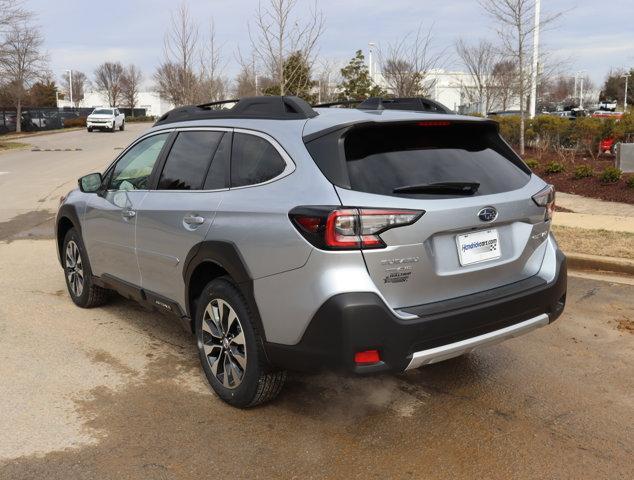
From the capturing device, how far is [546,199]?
3.74 metres

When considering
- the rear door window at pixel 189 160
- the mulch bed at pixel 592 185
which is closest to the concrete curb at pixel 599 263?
the mulch bed at pixel 592 185

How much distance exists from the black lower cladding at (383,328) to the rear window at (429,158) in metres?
0.57

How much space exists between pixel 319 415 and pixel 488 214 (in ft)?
4.91

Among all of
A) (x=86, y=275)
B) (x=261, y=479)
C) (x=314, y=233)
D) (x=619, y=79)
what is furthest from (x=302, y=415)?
(x=619, y=79)

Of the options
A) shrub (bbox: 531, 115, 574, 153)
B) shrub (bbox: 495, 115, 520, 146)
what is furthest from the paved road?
shrub (bbox: 495, 115, 520, 146)

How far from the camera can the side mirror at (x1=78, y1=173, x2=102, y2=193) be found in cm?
517

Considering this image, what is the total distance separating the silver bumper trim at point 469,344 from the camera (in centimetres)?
311

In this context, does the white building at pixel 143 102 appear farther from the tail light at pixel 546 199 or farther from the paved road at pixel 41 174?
the tail light at pixel 546 199

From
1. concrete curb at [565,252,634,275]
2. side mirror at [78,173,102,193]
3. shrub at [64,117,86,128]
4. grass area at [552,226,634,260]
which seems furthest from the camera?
shrub at [64,117,86,128]

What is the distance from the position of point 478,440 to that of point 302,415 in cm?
99

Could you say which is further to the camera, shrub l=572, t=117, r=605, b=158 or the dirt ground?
shrub l=572, t=117, r=605, b=158

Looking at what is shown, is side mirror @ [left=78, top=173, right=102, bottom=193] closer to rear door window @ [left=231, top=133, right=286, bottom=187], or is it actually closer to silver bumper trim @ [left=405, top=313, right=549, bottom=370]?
rear door window @ [left=231, top=133, right=286, bottom=187]

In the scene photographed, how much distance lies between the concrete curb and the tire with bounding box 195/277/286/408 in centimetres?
469

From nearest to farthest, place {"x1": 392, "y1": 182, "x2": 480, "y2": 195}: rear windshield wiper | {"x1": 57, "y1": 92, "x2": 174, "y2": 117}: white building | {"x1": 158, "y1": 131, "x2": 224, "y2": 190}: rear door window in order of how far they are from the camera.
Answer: {"x1": 392, "y1": 182, "x2": 480, "y2": 195}: rear windshield wiper < {"x1": 158, "y1": 131, "x2": 224, "y2": 190}: rear door window < {"x1": 57, "y1": 92, "x2": 174, "y2": 117}: white building
